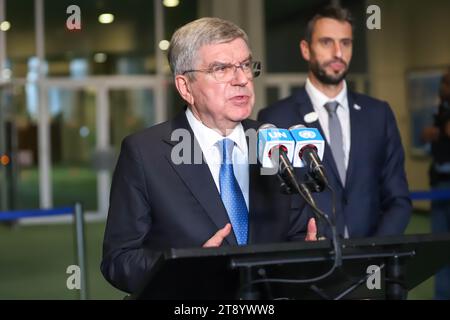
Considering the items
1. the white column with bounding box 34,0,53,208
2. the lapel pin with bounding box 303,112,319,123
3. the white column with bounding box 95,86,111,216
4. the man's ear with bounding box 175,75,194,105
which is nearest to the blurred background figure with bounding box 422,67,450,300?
the lapel pin with bounding box 303,112,319,123

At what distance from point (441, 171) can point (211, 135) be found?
152 inches

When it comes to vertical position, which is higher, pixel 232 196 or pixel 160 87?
pixel 160 87

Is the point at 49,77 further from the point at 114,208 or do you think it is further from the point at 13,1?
the point at 114,208

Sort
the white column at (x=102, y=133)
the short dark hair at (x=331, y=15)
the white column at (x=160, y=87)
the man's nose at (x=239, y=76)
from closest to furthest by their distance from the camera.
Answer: the man's nose at (x=239, y=76), the short dark hair at (x=331, y=15), the white column at (x=102, y=133), the white column at (x=160, y=87)

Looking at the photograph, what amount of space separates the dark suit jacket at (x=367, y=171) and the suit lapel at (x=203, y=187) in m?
1.03

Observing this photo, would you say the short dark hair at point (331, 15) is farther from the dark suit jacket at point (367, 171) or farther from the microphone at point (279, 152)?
the microphone at point (279, 152)

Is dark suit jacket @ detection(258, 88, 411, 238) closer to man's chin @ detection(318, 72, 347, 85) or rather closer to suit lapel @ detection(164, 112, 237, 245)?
man's chin @ detection(318, 72, 347, 85)

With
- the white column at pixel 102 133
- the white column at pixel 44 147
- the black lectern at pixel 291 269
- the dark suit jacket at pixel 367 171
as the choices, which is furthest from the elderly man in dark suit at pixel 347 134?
the white column at pixel 44 147

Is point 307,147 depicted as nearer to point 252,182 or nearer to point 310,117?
point 252,182

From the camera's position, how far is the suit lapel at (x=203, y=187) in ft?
7.86

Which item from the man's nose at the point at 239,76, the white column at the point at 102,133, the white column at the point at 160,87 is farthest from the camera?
the white column at the point at 160,87

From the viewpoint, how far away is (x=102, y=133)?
48.1 feet

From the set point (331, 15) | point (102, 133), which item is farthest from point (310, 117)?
point (102, 133)

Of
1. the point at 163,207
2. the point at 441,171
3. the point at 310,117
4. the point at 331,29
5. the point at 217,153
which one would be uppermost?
the point at 331,29
